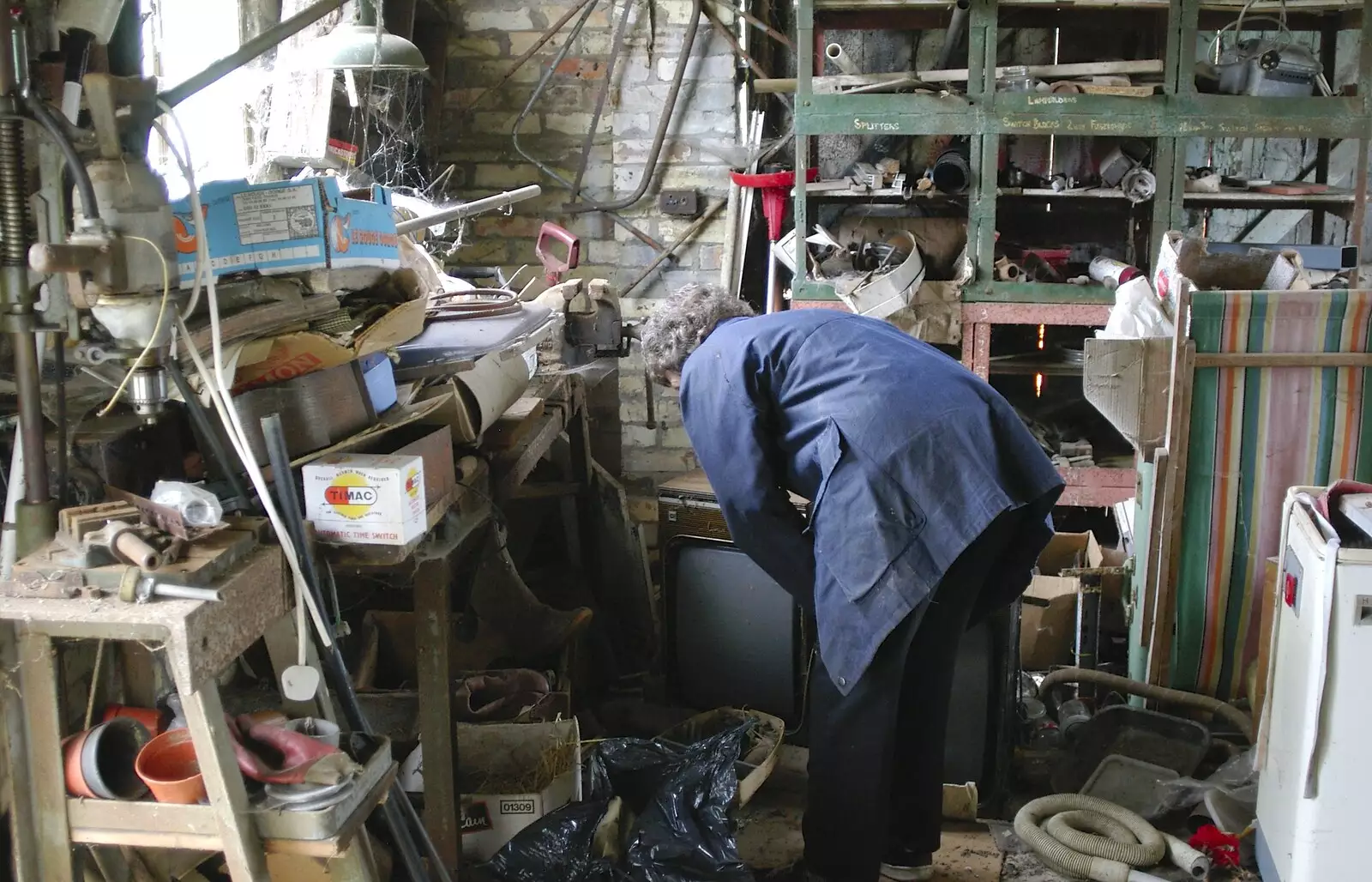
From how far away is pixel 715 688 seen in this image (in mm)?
2746

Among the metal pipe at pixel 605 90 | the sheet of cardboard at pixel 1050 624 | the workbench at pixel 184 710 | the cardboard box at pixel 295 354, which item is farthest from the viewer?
the metal pipe at pixel 605 90

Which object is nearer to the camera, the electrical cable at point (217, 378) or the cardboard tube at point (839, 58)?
the electrical cable at point (217, 378)

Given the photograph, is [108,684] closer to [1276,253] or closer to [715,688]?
[715,688]

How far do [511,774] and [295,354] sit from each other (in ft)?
3.27

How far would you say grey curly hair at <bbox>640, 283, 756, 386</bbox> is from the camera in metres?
2.22

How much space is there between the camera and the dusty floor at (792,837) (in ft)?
7.45

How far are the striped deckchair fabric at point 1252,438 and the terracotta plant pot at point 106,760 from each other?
2.15m

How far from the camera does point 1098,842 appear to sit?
219 centimetres

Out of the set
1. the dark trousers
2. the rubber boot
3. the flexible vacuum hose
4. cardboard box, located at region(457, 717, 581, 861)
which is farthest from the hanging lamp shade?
the flexible vacuum hose

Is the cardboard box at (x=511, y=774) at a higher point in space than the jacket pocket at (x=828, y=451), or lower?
lower

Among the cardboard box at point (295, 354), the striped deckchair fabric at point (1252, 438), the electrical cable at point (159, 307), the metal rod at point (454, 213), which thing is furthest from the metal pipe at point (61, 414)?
the striped deckchair fabric at point (1252, 438)

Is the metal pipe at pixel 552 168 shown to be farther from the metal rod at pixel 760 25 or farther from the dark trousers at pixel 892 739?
the dark trousers at pixel 892 739

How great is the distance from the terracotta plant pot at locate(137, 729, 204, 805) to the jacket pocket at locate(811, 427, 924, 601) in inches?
39.6

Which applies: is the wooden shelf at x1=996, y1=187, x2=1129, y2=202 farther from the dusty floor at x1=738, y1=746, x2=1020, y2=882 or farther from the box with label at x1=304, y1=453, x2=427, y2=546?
the box with label at x1=304, y1=453, x2=427, y2=546
